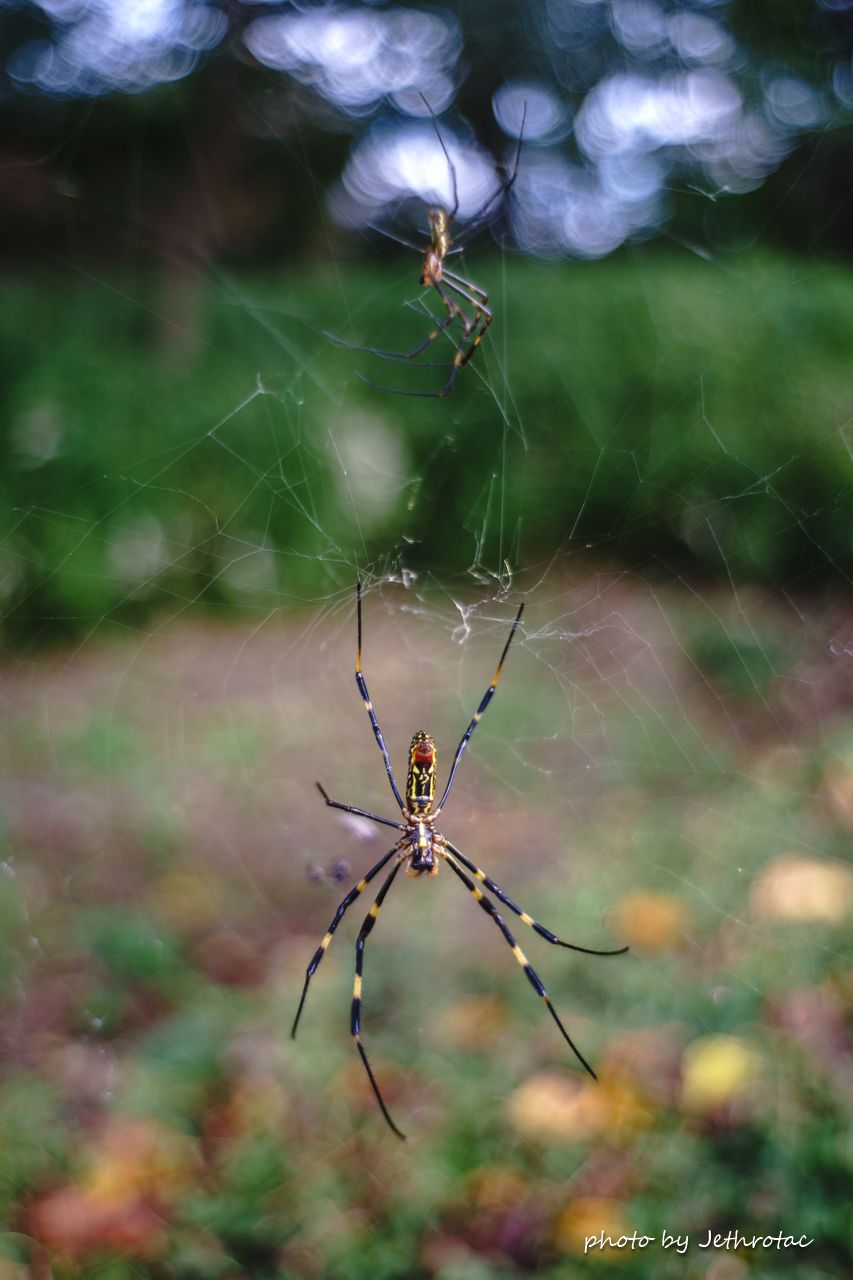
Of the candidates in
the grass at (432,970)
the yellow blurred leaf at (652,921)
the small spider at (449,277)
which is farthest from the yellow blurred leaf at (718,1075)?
the small spider at (449,277)

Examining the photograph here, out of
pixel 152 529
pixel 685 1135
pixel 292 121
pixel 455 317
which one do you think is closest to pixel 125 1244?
pixel 685 1135

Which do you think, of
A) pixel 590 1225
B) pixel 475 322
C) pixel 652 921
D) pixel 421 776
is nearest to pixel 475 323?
pixel 475 322

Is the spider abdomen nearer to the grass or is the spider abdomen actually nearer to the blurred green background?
the grass

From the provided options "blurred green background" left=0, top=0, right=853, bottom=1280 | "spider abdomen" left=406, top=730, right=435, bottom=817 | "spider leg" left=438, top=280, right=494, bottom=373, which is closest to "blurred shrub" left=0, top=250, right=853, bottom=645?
"blurred green background" left=0, top=0, right=853, bottom=1280

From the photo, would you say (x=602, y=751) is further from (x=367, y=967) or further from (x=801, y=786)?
(x=367, y=967)

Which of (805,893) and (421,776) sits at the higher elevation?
(421,776)

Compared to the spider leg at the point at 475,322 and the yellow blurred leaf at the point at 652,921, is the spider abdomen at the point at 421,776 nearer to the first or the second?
the spider leg at the point at 475,322

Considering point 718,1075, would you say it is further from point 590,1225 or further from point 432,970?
point 432,970

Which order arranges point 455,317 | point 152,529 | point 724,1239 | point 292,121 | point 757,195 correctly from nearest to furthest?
point 724,1239, point 455,317, point 152,529, point 292,121, point 757,195

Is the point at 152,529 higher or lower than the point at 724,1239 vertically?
higher
